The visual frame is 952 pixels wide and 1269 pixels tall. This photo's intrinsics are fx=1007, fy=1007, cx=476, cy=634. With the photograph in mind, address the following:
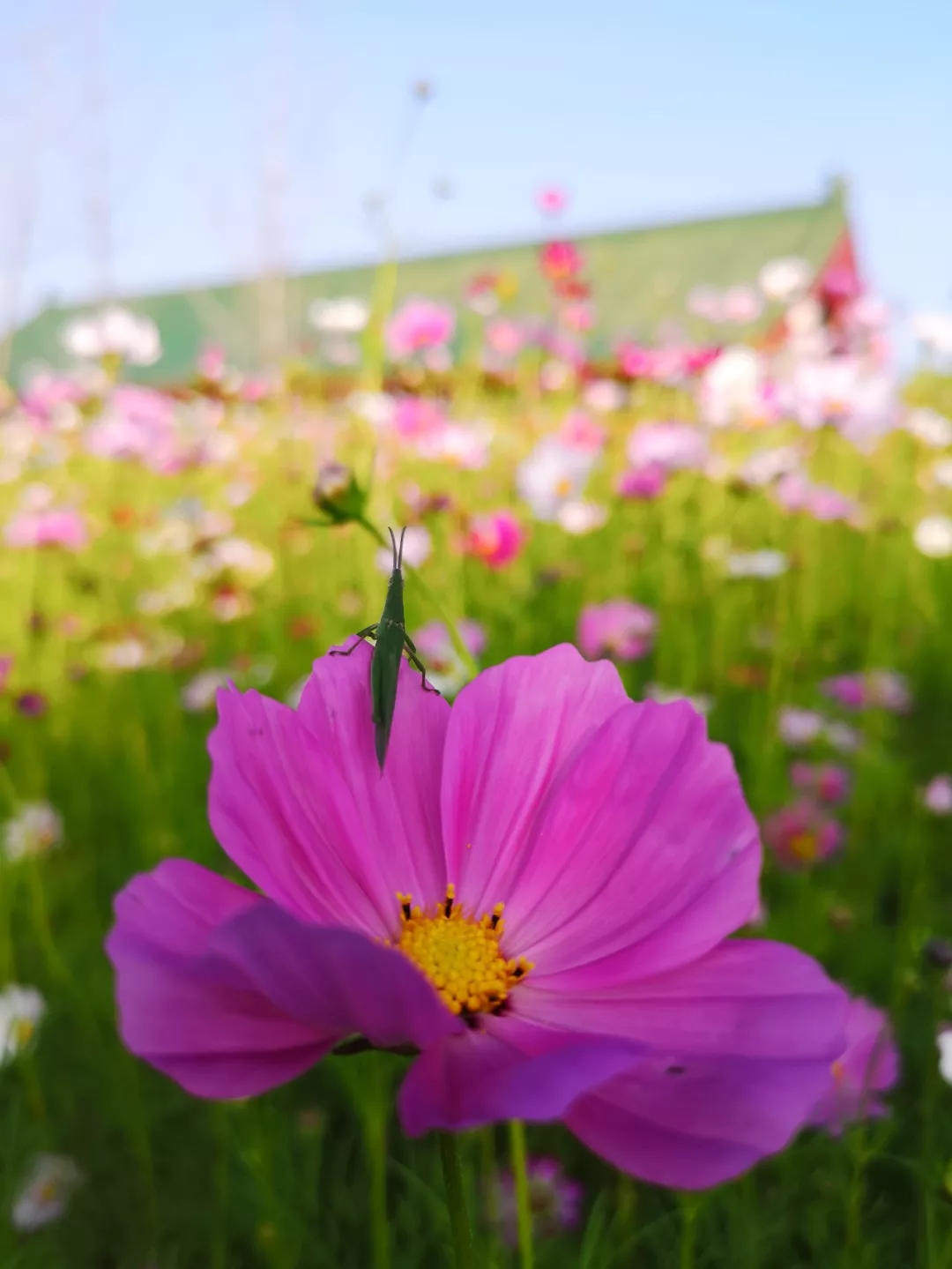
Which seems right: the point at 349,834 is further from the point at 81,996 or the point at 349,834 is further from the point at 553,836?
the point at 81,996

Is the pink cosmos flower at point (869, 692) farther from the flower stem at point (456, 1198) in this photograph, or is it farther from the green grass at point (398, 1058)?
the flower stem at point (456, 1198)

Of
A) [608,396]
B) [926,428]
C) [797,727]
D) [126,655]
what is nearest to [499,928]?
[797,727]

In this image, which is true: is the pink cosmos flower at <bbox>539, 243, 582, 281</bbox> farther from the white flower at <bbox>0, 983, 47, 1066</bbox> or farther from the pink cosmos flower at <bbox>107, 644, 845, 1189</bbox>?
the pink cosmos flower at <bbox>107, 644, 845, 1189</bbox>

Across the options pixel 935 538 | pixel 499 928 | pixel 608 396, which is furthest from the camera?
pixel 608 396

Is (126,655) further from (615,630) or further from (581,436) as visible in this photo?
(581,436)

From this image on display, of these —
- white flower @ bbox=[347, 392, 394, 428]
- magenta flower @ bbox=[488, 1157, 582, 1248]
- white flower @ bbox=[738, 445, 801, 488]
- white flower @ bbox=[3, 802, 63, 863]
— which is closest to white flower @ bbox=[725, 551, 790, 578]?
white flower @ bbox=[738, 445, 801, 488]
